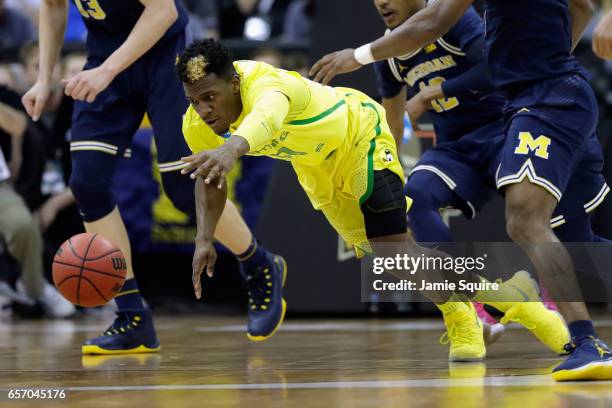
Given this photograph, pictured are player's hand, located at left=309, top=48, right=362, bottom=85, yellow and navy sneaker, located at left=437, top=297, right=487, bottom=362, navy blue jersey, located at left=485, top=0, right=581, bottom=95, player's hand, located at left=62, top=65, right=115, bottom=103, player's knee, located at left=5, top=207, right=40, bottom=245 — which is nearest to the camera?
navy blue jersey, located at left=485, top=0, right=581, bottom=95

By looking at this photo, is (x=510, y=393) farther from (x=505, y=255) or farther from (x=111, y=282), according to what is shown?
(x=505, y=255)

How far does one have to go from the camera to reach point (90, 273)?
5.80 m

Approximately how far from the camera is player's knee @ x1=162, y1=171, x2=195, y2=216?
6.02 m

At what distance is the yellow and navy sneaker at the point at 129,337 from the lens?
20.2 ft

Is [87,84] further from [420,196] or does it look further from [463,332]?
[463,332]

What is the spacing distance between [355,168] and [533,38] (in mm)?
1100

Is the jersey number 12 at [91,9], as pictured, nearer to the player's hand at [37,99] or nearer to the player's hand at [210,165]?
the player's hand at [37,99]

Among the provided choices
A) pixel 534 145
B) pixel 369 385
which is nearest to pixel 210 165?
pixel 369 385

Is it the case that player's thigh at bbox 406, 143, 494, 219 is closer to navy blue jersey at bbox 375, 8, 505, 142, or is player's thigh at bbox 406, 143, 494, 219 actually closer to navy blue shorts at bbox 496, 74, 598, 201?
navy blue jersey at bbox 375, 8, 505, 142

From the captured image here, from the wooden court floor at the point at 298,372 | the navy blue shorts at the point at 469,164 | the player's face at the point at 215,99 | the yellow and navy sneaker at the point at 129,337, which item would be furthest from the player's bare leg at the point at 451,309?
the yellow and navy sneaker at the point at 129,337

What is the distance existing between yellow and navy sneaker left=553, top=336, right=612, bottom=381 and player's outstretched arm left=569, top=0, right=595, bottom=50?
1524 millimetres

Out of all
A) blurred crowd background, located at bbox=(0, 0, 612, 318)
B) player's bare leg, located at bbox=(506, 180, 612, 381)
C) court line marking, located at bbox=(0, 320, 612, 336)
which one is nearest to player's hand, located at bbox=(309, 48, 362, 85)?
player's bare leg, located at bbox=(506, 180, 612, 381)

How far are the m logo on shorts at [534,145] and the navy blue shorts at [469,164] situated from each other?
1130mm

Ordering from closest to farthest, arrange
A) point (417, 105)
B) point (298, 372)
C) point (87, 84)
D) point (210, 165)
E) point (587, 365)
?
1. point (210, 165)
2. point (587, 365)
3. point (298, 372)
4. point (87, 84)
5. point (417, 105)
